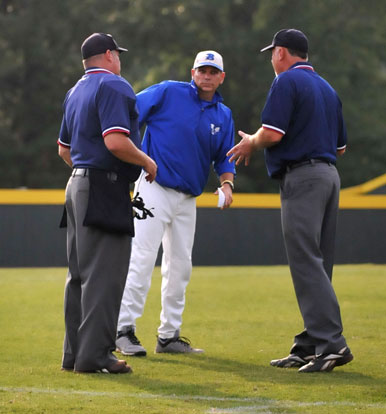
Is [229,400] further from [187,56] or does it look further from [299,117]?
[187,56]

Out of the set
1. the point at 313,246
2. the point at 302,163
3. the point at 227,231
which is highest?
the point at 302,163

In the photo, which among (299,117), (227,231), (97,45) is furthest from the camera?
(227,231)

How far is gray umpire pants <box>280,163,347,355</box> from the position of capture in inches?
230

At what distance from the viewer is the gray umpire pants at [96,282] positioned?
5.56 m

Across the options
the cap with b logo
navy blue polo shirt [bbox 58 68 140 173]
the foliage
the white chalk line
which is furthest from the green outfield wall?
the foliage

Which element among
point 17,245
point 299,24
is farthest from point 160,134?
point 299,24

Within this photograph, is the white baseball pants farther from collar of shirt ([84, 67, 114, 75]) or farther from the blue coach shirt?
collar of shirt ([84, 67, 114, 75])

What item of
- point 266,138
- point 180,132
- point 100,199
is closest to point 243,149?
point 266,138

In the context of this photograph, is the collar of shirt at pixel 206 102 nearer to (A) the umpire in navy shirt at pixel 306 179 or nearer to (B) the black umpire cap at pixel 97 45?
(A) the umpire in navy shirt at pixel 306 179

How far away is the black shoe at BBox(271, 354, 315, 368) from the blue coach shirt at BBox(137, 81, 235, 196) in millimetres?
1491

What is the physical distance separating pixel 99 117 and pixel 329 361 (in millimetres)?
2005

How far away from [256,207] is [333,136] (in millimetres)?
11333

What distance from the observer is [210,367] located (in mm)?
6070

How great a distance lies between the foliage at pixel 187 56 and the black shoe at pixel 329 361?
28.8 m
